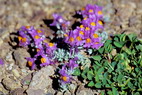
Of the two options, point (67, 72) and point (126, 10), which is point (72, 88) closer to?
point (67, 72)

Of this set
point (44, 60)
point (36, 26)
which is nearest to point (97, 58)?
point (44, 60)

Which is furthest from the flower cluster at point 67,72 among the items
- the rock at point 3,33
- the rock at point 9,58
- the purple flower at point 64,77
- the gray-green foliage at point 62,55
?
the rock at point 3,33

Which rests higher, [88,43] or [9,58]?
[88,43]

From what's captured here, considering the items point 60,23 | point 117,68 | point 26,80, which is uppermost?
point 60,23

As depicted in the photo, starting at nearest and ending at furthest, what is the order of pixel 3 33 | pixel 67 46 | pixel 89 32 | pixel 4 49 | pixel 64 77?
1. pixel 64 77
2. pixel 89 32
3. pixel 67 46
4. pixel 4 49
5. pixel 3 33

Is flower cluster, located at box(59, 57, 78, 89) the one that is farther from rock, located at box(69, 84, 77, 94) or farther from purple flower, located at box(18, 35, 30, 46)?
purple flower, located at box(18, 35, 30, 46)

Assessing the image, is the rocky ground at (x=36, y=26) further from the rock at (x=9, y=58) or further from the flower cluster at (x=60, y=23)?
the flower cluster at (x=60, y=23)
